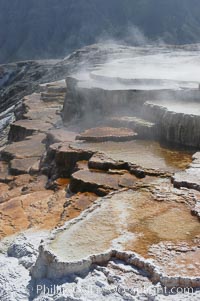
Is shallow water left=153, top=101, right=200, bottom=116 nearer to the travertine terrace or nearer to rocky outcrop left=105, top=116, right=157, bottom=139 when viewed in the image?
the travertine terrace

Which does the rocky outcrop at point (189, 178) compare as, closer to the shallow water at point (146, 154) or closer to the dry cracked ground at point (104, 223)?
the dry cracked ground at point (104, 223)

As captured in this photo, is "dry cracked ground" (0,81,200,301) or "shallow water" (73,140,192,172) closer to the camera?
"dry cracked ground" (0,81,200,301)

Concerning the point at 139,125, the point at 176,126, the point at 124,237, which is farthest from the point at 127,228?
the point at 139,125

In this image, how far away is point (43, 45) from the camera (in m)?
60.9

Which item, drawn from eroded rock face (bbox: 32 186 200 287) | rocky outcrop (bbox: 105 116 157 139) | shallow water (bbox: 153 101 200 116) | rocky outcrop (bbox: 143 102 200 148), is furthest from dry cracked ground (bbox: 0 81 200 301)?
shallow water (bbox: 153 101 200 116)

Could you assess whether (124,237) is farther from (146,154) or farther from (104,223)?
(146,154)

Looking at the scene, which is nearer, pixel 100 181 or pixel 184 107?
pixel 100 181

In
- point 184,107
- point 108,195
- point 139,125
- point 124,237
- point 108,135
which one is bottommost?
point 124,237

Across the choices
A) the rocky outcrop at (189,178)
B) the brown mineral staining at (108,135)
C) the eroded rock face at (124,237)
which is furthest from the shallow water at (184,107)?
the eroded rock face at (124,237)

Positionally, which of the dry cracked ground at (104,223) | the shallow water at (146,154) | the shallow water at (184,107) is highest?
the shallow water at (184,107)

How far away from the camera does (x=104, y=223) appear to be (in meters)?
4.47

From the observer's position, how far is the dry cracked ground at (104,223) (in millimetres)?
3748

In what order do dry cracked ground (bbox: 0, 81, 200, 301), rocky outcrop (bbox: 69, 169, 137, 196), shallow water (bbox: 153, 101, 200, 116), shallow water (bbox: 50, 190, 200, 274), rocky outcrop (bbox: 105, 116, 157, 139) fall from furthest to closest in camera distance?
rocky outcrop (bbox: 105, 116, 157, 139) < shallow water (bbox: 153, 101, 200, 116) < rocky outcrop (bbox: 69, 169, 137, 196) < shallow water (bbox: 50, 190, 200, 274) < dry cracked ground (bbox: 0, 81, 200, 301)

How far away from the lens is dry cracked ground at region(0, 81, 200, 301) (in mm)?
3748
